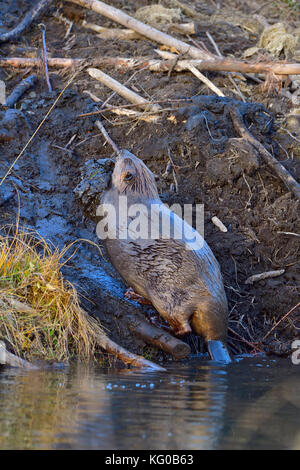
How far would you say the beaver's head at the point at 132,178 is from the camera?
542cm

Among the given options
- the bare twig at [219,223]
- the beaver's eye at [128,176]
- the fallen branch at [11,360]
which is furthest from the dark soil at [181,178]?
the fallen branch at [11,360]

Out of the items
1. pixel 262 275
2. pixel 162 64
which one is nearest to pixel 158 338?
pixel 262 275

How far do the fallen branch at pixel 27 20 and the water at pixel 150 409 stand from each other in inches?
224

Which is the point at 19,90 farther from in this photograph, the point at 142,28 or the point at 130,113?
the point at 142,28

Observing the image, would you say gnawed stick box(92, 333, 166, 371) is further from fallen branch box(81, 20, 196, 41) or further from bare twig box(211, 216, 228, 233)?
fallen branch box(81, 20, 196, 41)

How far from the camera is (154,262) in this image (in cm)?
520

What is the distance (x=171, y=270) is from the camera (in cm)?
519

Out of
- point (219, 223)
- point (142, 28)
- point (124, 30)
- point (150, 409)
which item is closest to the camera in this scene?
point (150, 409)

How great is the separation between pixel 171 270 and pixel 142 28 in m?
4.87

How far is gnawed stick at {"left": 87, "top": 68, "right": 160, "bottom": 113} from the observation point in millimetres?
7450

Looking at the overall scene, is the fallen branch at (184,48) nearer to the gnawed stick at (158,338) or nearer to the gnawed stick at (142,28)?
the gnawed stick at (142,28)

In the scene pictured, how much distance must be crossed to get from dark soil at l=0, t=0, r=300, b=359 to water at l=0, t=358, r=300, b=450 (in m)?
1.00
